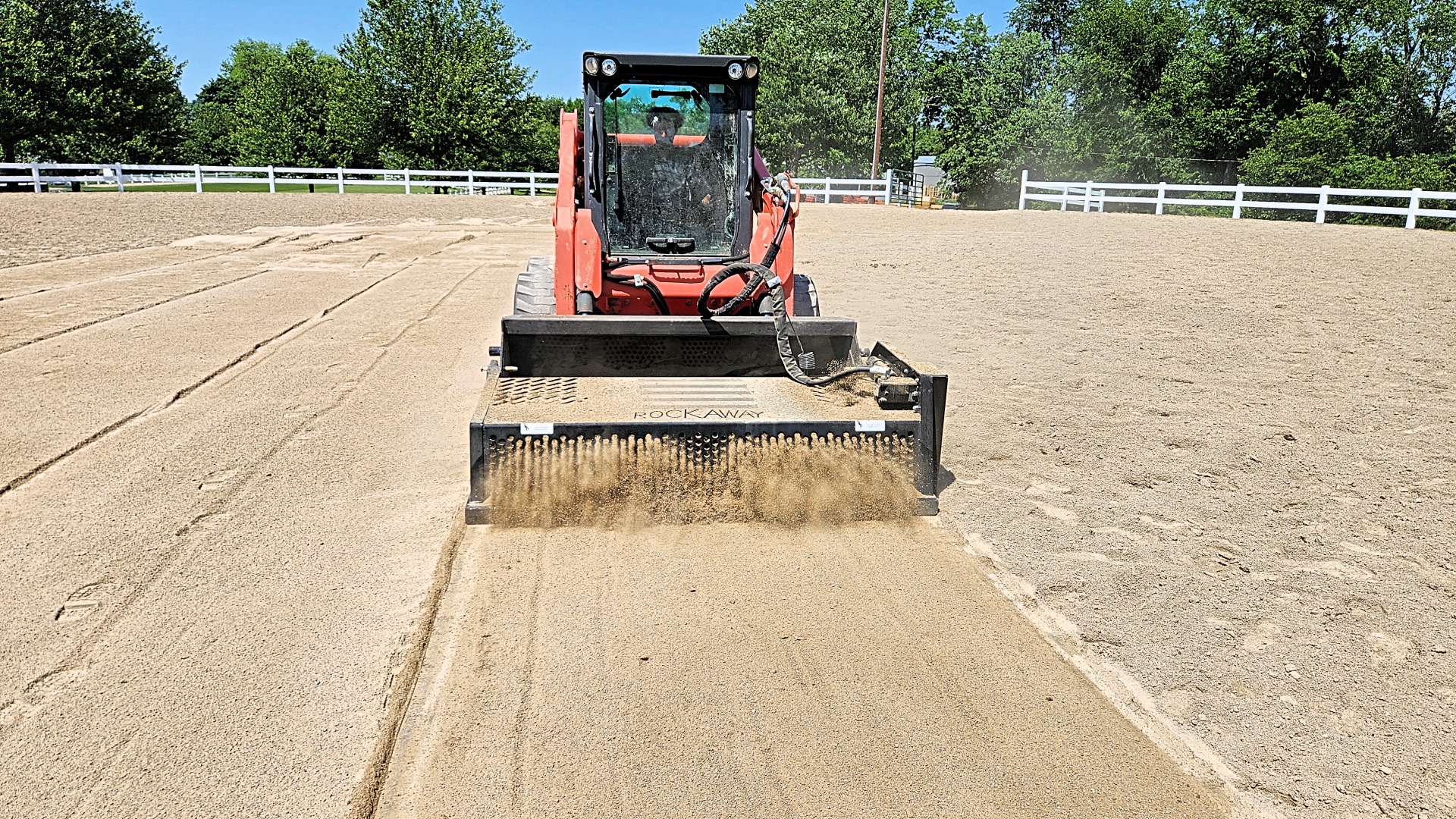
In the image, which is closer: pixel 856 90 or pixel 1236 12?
pixel 1236 12

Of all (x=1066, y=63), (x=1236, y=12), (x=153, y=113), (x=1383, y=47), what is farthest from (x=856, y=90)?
(x=153, y=113)

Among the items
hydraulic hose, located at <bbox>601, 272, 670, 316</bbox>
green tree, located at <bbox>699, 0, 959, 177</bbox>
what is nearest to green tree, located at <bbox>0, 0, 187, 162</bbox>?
green tree, located at <bbox>699, 0, 959, 177</bbox>

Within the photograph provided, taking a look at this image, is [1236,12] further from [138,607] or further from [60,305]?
[138,607]

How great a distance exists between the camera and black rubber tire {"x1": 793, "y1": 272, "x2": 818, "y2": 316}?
713 cm

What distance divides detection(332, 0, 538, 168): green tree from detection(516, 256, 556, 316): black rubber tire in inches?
1610

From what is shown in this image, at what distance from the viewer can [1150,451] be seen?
20.5 feet

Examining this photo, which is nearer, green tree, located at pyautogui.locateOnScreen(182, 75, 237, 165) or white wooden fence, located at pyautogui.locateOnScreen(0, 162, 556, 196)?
white wooden fence, located at pyautogui.locateOnScreen(0, 162, 556, 196)

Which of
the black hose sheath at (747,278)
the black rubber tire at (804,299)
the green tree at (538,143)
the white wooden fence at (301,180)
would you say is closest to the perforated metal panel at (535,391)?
the black hose sheath at (747,278)

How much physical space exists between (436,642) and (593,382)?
87.0 inches

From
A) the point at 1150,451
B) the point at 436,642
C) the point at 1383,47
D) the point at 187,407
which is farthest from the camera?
the point at 1383,47

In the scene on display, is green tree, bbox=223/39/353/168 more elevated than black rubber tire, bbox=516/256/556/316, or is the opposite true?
green tree, bbox=223/39/353/168

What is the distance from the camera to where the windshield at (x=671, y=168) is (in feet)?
21.9

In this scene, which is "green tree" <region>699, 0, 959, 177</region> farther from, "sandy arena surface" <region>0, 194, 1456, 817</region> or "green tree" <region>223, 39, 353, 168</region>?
"sandy arena surface" <region>0, 194, 1456, 817</region>

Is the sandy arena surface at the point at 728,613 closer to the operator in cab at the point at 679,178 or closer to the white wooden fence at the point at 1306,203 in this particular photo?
the operator in cab at the point at 679,178
